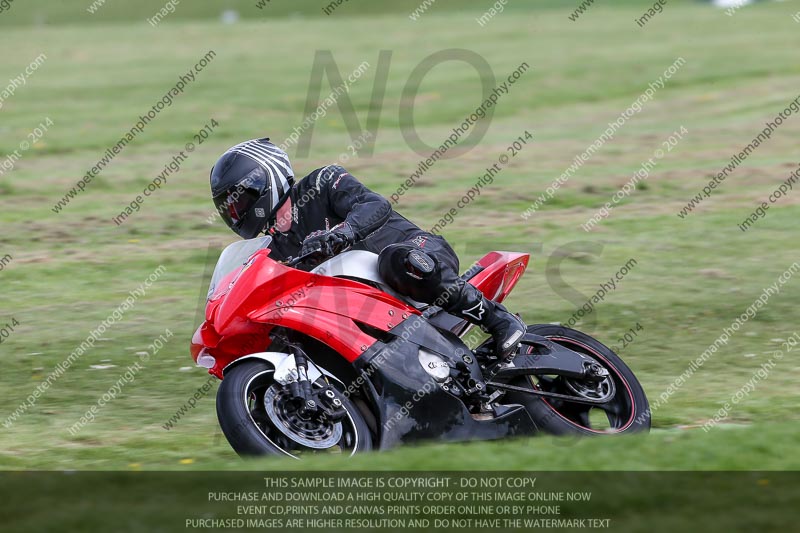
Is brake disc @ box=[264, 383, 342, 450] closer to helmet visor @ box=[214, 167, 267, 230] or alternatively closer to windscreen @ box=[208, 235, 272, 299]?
windscreen @ box=[208, 235, 272, 299]

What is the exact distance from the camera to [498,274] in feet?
26.0

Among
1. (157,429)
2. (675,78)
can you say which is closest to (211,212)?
(157,429)

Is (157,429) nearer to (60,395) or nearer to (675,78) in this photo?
(60,395)

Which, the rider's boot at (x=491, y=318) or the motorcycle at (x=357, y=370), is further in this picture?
the rider's boot at (x=491, y=318)

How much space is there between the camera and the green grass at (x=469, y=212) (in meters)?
8.32

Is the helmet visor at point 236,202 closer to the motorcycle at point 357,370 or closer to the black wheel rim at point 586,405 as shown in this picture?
the motorcycle at point 357,370

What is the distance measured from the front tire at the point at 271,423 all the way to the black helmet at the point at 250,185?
45.1 inches

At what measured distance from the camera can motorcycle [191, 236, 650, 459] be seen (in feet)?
21.8

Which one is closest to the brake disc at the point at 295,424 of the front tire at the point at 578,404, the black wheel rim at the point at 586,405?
the front tire at the point at 578,404

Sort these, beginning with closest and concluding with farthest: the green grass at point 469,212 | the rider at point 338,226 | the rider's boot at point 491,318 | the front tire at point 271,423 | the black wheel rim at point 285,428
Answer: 1. the front tire at point 271,423
2. the black wheel rim at point 285,428
3. the rider at point 338,226
4. the rider's boot at point 491,318
5. the green grass at point 469,212

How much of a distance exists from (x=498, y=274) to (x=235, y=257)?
1819 mm

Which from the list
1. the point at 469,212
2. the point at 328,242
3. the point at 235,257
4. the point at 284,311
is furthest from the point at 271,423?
the point at 469,212

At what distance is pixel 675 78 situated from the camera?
3061cm

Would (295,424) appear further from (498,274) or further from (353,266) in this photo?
(498,274)
